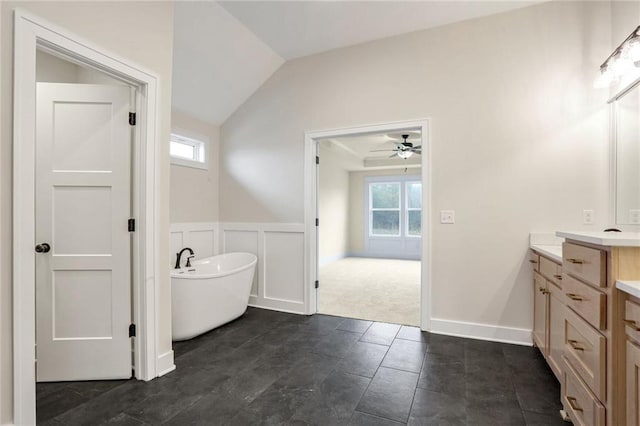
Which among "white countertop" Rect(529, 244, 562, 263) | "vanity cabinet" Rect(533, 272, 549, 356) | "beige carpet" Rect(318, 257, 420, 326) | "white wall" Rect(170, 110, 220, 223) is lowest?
"beige carpet" Rect(318, 257, 420, 326)

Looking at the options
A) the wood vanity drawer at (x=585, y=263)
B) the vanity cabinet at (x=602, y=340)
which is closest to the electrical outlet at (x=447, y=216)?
the wood vanity drawer at (x=585, y=263)

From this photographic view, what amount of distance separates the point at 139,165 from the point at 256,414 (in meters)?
1.77

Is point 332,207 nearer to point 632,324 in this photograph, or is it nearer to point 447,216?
point 447,216

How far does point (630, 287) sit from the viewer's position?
1063 millimetres

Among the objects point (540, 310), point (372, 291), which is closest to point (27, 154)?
point (540, 310)

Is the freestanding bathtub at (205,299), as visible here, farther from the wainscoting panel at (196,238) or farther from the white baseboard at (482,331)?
the white baseboard at (482,331)

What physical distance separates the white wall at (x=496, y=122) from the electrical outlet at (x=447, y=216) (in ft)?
0.15

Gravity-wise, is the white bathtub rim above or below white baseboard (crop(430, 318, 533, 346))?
above

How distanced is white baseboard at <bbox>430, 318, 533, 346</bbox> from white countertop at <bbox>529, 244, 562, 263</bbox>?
0.76m

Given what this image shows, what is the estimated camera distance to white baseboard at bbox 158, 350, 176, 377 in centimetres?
218

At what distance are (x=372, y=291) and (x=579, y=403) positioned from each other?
10.4 feet

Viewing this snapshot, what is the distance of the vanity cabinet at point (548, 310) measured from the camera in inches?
74.1

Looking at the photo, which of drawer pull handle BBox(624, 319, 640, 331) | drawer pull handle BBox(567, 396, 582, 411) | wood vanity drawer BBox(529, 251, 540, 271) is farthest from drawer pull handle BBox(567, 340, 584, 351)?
wood vanity drawer BBox(529, 251, 540, 271)

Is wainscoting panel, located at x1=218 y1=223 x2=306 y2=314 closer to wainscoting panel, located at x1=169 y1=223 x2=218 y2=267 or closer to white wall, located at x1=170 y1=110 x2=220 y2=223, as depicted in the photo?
wainscoting panel, located at x1=169 y1=223 x2=218 y2=267
